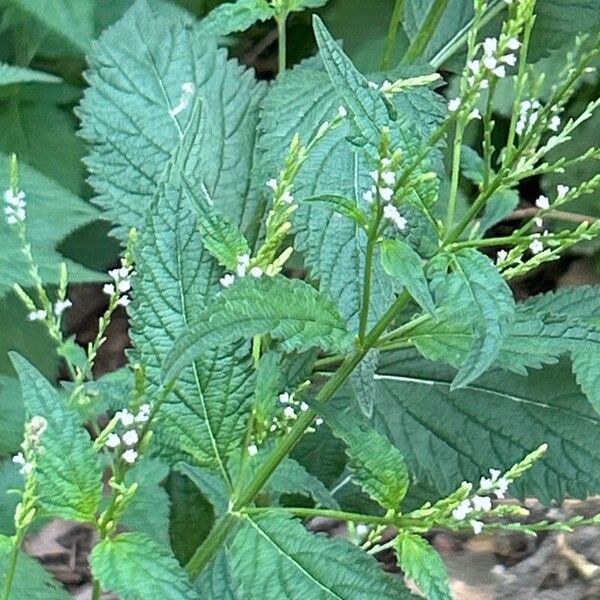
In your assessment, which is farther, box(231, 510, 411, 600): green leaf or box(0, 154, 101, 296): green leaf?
box(0, 154, 101, 296): green leaf

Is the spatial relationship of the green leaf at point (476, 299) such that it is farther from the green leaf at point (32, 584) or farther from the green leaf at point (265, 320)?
the green leaf at point (32, 584)

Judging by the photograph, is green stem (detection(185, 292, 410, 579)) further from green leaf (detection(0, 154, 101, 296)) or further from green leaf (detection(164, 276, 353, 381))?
green leaf (detection(0, 154, 101, 296))

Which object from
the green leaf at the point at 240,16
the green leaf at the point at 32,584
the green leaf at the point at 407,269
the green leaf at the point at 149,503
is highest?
the green leaf at the point at 240,16

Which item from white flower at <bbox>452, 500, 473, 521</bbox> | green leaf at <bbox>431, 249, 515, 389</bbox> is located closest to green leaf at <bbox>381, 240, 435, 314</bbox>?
green leaf at <bbox>431, 249, 515, 389</bbox>

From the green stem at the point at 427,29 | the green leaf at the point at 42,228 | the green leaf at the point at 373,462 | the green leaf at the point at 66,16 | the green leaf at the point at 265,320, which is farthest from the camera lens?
the green leaf at the point at 66,16

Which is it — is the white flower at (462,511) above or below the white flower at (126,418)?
above

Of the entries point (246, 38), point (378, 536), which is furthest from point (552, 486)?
point (246, 38)

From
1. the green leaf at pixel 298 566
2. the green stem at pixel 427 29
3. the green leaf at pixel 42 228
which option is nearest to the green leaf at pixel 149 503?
the green leaf at pixel 42 228
